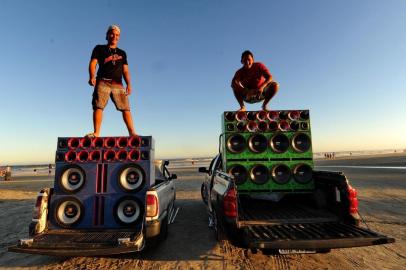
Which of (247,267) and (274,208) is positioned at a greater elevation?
(274,208)

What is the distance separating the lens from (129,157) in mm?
4609

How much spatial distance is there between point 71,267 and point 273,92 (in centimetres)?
549

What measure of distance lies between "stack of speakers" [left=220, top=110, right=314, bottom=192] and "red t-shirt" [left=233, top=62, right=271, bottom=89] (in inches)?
48.6

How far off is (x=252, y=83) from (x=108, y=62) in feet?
11.5

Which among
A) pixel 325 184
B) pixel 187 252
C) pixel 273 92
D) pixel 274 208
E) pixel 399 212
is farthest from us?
pixel 399 212

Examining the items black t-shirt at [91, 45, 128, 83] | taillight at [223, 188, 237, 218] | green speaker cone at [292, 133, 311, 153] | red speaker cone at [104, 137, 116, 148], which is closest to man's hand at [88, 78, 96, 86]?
black t-shirt at [91, 45, 128, 83]

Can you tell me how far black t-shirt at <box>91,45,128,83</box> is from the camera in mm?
5492

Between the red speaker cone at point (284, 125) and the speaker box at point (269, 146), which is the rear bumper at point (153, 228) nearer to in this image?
the speaker box at point (269, 146)

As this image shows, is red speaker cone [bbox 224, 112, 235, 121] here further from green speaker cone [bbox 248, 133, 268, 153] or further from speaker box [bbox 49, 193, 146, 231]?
speaker box [bbox 49, 193, 146, 231]

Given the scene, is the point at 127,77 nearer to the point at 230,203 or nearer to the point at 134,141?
the point at 134,141

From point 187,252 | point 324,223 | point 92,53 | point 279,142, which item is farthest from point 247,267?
point 92,53

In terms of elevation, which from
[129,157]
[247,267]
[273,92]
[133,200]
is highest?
[273,92]

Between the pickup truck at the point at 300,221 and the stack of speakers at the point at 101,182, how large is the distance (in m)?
1.52

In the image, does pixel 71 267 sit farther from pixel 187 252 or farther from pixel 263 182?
pixel 263 182
